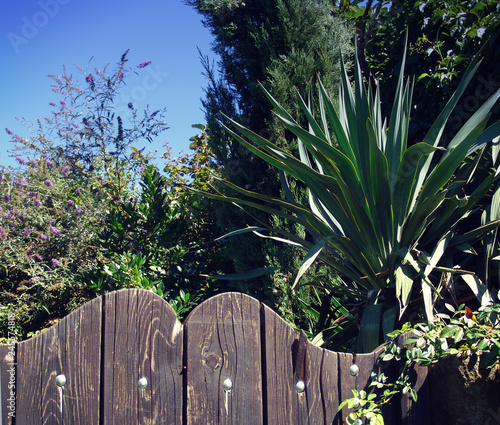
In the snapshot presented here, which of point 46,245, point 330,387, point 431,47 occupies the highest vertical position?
point 431,47

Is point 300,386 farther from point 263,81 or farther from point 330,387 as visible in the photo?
point 263,81

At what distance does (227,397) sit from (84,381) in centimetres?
45

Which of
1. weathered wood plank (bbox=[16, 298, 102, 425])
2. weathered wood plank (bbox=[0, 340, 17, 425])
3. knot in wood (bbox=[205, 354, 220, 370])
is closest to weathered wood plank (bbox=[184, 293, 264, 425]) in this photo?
knot in wood (bbox=[205, 354, 220, 370])

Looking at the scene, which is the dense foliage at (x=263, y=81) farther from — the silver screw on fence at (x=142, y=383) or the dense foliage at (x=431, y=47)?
the silver screw on fence at (x=142, y=383)

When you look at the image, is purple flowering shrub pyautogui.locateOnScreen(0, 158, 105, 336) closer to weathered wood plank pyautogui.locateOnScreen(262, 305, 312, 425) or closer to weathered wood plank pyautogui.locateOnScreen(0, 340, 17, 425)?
weathered wood plank pyautogui.locateOnScreen(0, 340, 17, 425)

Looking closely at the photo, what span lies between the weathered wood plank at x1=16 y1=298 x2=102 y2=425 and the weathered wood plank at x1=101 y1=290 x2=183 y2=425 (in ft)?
0.12

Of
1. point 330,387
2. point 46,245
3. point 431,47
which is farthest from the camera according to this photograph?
point 46,245

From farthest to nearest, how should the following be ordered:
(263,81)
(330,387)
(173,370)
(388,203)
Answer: (263,81) → (388,203) → (330,387) → (173,370)

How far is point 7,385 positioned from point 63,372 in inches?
6.2

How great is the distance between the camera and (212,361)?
143 cm

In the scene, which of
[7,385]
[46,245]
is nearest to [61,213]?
[46,245]

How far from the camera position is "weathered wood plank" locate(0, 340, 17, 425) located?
4.22 ft

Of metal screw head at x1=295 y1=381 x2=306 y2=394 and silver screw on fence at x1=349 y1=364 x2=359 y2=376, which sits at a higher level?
silver screw on fence at x1=349 y1=364 x2=359 y2=376

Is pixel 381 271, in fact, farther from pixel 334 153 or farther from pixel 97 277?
pixel 97 277
